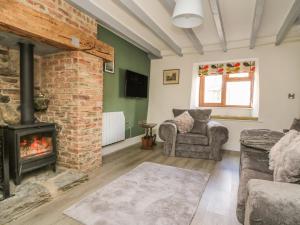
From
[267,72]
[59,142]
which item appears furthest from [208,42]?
[59,142]

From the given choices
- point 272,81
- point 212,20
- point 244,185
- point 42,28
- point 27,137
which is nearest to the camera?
point 244,185

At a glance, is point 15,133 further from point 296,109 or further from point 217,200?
point 296,109

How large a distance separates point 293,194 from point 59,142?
9.13 feet

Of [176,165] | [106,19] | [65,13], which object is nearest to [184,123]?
[176,165]

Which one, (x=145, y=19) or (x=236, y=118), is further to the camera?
(x=236, y=118)

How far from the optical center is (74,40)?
2318mm

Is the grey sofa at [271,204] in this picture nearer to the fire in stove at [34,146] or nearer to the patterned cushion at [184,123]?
the fire in stove at [34,146]

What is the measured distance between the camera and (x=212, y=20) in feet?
9.89

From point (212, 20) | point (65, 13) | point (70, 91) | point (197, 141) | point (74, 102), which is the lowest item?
point (197, 141)

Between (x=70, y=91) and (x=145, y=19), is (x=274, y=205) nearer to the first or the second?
(x=70, y=91)

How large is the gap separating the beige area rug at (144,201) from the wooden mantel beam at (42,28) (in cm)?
185

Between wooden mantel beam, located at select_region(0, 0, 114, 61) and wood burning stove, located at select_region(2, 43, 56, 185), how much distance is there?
0.44m

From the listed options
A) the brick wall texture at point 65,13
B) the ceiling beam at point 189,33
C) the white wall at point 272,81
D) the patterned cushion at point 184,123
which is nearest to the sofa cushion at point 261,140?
the patterned cushion at point 184,123

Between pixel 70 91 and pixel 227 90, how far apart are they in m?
3.56
